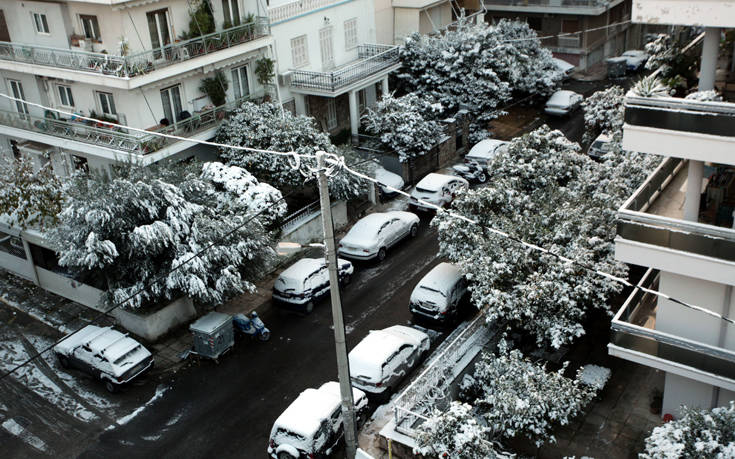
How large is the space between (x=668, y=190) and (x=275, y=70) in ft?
63.8

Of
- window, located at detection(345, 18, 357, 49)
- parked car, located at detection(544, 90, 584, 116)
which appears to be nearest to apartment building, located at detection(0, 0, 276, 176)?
window, located at detection(345, 18, 357, 49)

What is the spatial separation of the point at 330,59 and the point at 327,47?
25.3 inches

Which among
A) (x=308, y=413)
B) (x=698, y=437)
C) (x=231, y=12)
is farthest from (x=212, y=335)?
(x=231, y=12)

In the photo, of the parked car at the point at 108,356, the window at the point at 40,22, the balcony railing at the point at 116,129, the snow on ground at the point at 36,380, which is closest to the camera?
the snow on ground at the point at 36,380

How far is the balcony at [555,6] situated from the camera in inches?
1860

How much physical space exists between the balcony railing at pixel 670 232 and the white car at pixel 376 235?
484 inches

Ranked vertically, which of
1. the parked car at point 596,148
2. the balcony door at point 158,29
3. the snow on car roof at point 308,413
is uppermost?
the balcony door at point 158,29

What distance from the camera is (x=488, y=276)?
2031 cm

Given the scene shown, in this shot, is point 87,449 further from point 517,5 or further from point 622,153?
point 517,5

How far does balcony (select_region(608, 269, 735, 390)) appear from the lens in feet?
51.3

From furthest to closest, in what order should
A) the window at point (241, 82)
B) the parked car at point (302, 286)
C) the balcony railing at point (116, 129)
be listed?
the window at point (241, 82) < the balcony railing at point (116, 129) < the parked car at point (302, 286)

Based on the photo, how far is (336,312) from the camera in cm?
1463

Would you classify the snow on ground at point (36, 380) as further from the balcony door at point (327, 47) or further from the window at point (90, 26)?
the balcony door at point (327, 47)

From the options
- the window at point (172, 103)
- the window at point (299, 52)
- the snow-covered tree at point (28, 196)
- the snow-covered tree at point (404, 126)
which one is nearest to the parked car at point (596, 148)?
the snow-covered tree at point (404, 126)
